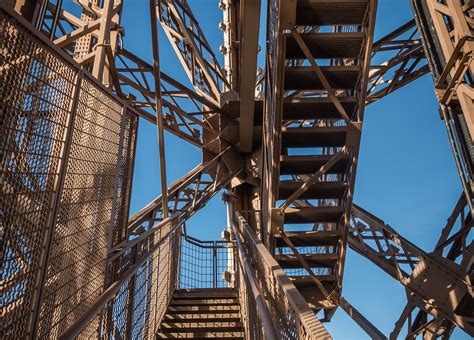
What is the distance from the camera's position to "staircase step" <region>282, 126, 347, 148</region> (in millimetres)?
6664

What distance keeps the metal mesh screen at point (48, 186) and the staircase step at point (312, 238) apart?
4.49 metres

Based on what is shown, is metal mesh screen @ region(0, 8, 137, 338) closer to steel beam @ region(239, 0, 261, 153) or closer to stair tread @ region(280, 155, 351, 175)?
stair tread @ region(280, 155, 351, 175)

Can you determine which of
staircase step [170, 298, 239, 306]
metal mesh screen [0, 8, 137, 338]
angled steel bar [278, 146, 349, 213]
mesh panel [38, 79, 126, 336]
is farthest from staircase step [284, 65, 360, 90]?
staircase step [170, 298, 239, 306]

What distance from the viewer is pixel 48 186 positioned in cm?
289

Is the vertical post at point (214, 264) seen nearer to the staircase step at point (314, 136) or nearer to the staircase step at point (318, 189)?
the staircase step at point (318, 189)

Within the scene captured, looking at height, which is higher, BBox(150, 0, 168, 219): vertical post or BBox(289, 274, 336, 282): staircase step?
BBox(150, 0, 168, 219): vertical post

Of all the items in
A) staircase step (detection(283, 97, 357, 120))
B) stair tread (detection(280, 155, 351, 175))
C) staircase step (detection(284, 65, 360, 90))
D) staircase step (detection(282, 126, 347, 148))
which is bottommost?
stair tread (detection(280, 155, 351, 175))

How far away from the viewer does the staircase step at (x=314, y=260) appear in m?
8.02

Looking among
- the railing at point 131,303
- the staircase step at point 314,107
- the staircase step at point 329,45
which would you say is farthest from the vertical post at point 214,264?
the staircase step at point 329,45

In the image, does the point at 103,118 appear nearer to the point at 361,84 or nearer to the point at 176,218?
the point at 361,84

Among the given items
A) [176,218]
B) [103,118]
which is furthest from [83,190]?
[176,218]

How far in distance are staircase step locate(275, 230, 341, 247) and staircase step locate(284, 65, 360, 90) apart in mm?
2736

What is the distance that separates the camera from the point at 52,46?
292 cm

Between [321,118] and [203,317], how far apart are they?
4.16 meters
